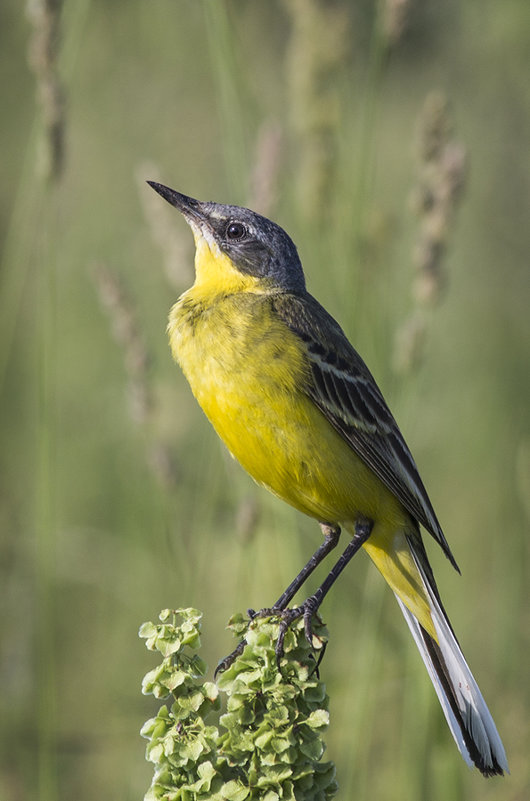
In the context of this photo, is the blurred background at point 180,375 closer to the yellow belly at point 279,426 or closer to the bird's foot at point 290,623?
the yellow belly at point 279,426

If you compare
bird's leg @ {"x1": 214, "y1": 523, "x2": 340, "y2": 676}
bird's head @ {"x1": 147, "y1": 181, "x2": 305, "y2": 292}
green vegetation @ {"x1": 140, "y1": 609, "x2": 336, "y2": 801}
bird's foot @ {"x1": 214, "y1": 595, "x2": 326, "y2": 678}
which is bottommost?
green vegetation @ {"x1": 140, "y1": 609, "x2": 336, "y2": 801}

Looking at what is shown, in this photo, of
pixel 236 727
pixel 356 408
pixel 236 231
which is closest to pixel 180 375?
pixel 236 231

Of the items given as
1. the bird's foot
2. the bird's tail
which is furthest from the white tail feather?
the bird's foot

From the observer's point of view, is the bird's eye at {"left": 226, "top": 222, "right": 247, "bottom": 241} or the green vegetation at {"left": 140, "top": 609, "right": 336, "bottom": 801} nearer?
the green vegetation at {"left": 140, "top": 609, "right": 336, "bottom": 801}

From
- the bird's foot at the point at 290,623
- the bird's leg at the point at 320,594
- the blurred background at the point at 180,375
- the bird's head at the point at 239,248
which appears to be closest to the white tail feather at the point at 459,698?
the blurred background at the point at 180,375

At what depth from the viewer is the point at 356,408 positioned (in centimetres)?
404

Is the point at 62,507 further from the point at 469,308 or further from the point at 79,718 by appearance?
the point at 469,308

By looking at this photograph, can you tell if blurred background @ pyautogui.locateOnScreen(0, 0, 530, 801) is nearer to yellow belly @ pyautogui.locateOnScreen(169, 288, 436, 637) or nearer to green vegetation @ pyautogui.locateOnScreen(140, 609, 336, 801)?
yellow belly @ pyautogui.locateOnScreen(169, 288, 436, 637)

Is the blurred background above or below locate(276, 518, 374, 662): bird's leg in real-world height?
above

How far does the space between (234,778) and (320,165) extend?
293cm

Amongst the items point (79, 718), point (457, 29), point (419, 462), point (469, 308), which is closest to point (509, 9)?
point (457, 29)

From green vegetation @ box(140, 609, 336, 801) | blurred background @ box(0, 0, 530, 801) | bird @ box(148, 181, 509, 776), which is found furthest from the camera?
blurred background @ box(0, 0, 530, 801)

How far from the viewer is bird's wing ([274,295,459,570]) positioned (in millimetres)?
3969

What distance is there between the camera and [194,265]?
15.4 feet
